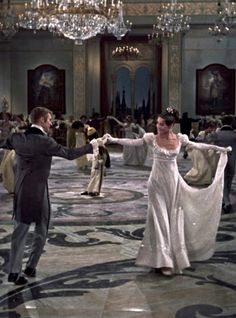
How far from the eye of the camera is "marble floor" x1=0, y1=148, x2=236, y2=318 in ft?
16.2

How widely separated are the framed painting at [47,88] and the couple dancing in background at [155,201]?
1998 cm

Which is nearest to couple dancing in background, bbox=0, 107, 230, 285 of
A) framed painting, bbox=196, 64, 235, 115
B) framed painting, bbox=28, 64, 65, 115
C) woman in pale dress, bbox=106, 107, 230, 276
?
woman in pale dress, bbox=106, 107, 230, 276

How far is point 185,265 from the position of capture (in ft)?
19.7

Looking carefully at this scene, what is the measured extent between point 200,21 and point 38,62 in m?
7.71

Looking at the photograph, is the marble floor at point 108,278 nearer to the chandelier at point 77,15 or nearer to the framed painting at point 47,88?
the chandelier at point 77,15

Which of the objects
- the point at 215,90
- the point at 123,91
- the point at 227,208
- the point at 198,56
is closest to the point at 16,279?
the point at 227,208

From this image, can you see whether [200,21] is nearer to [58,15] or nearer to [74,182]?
[58,15]

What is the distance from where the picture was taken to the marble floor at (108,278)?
16.2ft

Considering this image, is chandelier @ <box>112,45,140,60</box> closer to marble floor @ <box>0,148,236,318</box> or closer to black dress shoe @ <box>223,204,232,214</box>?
marble floor @ <box>0,148,236,318</box>

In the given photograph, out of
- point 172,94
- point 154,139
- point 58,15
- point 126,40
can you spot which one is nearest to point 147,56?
point 126,40

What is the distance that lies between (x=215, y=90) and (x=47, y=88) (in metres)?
7.09

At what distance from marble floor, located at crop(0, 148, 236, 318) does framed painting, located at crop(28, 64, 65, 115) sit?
55.5 feet

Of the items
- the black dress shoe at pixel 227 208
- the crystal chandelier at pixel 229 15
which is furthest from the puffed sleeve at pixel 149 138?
the crystal chandelier at pixel 229 15

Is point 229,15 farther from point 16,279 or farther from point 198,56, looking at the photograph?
point 16,279
